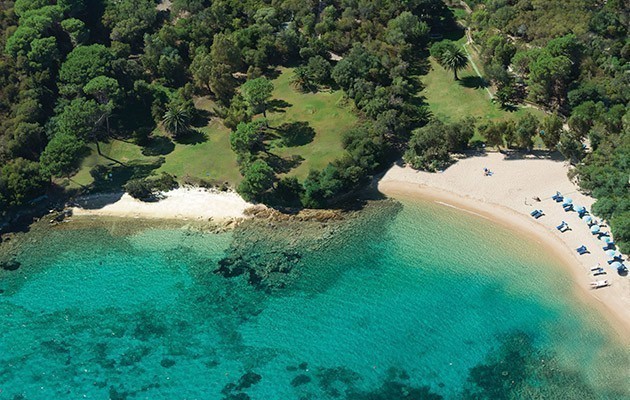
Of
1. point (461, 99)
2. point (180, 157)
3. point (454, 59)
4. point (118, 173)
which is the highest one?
point (454, 59)

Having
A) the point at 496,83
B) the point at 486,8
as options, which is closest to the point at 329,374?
the point at 496,83

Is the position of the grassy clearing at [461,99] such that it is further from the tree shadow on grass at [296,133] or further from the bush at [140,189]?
the bush at [140,189]

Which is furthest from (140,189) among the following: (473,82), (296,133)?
(473,82)

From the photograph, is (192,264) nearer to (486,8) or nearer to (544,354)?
(544,354)

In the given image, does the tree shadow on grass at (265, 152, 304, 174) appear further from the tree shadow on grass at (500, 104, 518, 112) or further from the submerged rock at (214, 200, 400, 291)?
the tree shadow on grass at (500, 104, 518, 112)

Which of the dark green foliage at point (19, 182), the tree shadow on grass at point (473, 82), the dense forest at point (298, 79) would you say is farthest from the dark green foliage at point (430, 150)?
the dark green foliage at point (19, 182)

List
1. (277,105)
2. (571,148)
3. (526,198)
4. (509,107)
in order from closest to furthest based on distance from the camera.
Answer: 1. (526,198)
2. (571,148)
3. (509,107)
4. (277,105)

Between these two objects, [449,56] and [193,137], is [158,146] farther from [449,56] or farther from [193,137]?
[449,56]
